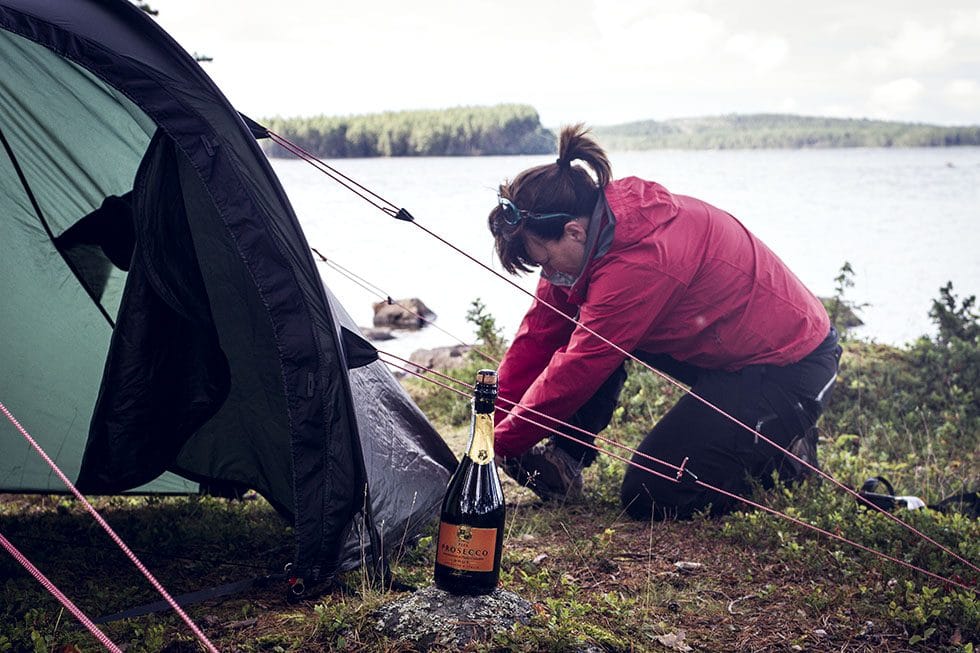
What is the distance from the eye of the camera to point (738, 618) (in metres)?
3.54

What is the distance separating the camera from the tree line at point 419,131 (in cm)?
2348

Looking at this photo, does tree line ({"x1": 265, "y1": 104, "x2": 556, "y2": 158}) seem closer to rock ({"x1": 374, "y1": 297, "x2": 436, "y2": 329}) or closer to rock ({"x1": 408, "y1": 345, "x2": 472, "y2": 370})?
rock ({"x1": 374, "y1": 297, "x2": 436, "y2": 329})

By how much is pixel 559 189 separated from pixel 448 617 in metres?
2.25

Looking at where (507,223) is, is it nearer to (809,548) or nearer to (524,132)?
(809,548)

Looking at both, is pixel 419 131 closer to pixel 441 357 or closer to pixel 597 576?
pixel 441 357

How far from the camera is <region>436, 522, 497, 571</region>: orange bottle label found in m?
2.78

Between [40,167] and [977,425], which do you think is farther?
[977,425]

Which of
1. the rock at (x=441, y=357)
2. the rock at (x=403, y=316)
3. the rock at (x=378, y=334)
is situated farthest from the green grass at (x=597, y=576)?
the rock at (x=403, y=316)

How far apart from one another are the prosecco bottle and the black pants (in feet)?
6.65

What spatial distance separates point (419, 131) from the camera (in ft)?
84.0

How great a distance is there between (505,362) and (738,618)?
1988mm

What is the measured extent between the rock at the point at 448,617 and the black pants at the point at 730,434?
1987 mm

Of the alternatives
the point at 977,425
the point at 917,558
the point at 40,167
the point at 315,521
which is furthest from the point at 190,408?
the point at 977,425

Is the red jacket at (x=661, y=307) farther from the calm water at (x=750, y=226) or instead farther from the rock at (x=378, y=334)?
the rock at (x=378, y=334)
